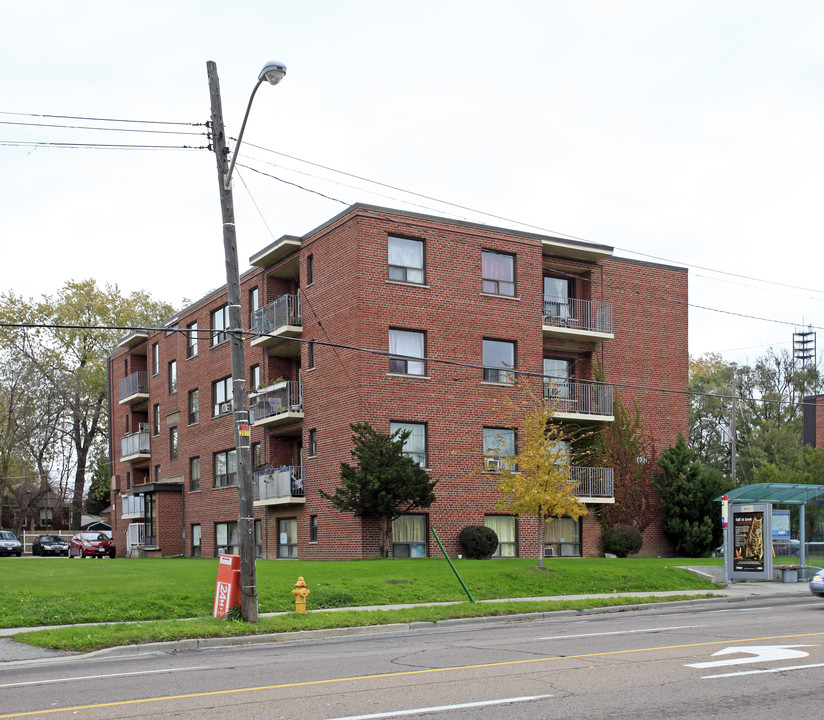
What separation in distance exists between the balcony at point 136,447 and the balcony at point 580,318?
24652 mm

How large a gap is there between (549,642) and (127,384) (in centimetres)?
4366

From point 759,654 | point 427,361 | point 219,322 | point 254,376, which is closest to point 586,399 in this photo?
point 427,361

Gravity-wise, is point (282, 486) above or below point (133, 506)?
above

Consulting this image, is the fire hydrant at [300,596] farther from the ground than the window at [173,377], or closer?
closer

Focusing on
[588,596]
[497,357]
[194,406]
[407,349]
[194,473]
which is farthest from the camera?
[194,406]

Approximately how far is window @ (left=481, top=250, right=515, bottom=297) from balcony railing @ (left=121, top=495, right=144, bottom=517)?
2451 cm

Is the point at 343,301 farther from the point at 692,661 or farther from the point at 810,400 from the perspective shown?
the point at 810,400

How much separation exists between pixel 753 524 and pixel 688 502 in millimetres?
9473

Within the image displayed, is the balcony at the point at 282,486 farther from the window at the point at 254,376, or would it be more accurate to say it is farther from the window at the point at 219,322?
the window at the point at 219,322

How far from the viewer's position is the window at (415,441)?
32.9m

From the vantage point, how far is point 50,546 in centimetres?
5725

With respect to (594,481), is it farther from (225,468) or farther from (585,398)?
(225,468)

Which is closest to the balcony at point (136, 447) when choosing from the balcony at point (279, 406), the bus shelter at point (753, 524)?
the balcony at point (279, 406)

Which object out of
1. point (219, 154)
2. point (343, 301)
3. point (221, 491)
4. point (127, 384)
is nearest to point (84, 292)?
point (127, 384)
